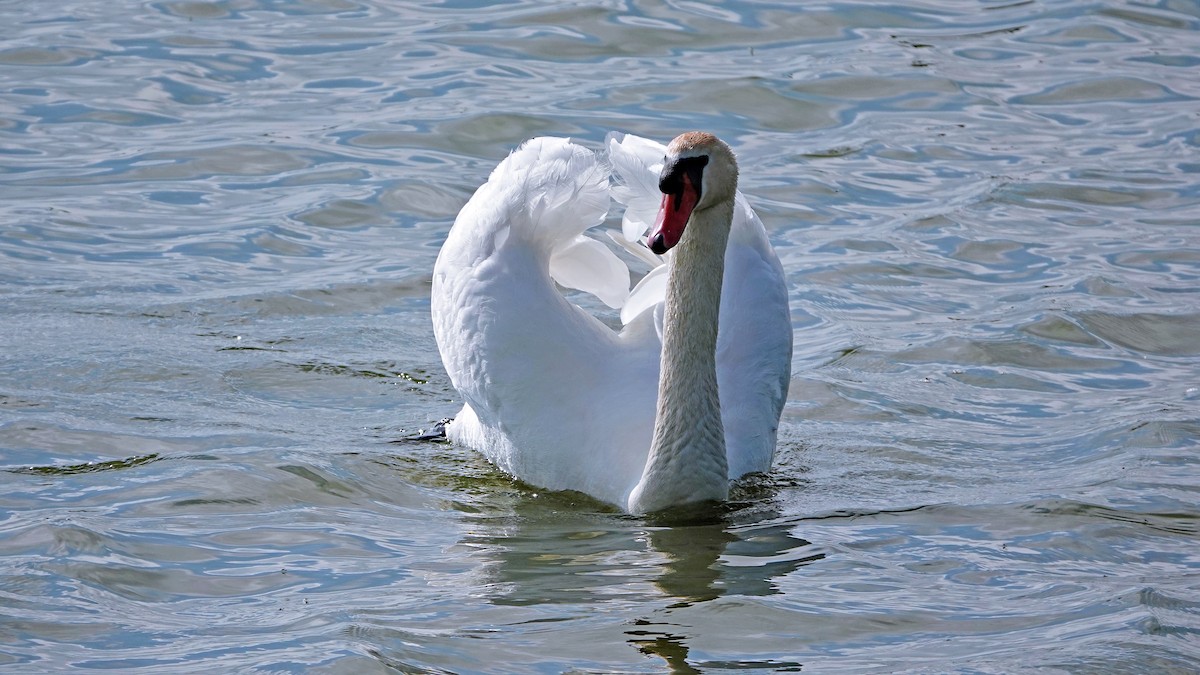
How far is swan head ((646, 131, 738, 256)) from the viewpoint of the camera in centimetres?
617

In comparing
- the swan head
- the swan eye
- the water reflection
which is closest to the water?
the water reflection

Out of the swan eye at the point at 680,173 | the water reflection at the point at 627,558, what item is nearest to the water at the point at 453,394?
the water reflection at the point at 627,558

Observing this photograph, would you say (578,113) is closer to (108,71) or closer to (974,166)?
(974,166)

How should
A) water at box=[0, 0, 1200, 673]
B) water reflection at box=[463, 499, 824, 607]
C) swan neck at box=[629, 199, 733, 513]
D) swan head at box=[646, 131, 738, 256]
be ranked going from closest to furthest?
water at box=[0, 0, 1200, 673] < water reflection at box=[463, 499, 824, 607] < swan head at box=[646, 131, 738, 256] < swan neck at box=[629, 199, 733, 513]

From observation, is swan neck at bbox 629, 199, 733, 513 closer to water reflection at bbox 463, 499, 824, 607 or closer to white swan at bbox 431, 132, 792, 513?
white swan at bbox 431, 132, 792, 513

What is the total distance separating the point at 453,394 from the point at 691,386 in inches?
93.5

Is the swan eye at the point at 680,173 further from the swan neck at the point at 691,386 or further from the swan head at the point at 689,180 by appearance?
the swan neck at the point at 691,386

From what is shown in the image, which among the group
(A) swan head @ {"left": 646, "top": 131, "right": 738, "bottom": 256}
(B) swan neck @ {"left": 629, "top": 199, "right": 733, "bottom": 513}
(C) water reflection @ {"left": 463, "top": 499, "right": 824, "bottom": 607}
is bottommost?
(C) water reflection @ {"left": 463, "top": 499, "right": 824, "bottom": 607}

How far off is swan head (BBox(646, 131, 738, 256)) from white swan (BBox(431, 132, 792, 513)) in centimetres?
1

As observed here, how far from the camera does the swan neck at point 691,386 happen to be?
6.45 m

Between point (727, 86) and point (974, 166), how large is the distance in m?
2.49

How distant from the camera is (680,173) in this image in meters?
6.26

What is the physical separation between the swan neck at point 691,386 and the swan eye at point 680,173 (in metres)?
0.20

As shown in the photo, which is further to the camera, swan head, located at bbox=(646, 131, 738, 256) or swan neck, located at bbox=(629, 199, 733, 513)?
swan neck, located at bbox=(629, 199, 733, 513)
